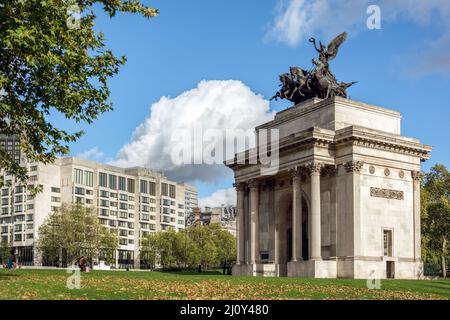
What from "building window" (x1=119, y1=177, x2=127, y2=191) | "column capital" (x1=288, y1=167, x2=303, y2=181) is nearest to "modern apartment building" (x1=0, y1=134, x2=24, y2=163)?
"column capital" (x1=288, y1=167, x2=303, y2=181)

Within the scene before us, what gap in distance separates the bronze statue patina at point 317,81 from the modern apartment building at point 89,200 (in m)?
99.5

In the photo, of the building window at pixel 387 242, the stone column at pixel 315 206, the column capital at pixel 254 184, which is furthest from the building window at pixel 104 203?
the building window at pixel 387 242

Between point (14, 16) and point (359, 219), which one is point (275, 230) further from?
point (14, 16)

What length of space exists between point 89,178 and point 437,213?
4237 inches

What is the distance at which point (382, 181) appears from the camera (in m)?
58.8

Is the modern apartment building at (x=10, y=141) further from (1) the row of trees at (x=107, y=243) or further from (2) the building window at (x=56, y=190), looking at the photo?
(2) the building window at (x=56, y=190)

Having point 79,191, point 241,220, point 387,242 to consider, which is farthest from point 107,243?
point 387,242

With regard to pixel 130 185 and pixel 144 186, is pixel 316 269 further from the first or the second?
pixel 144 186

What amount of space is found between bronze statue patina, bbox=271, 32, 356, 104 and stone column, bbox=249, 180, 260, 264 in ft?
31.8

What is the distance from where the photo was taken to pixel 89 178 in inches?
6934

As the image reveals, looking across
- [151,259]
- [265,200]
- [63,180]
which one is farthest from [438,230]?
[63,180]

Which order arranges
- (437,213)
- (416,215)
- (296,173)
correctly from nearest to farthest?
1. (296,173)
2. (416,215)
3. (437,213)

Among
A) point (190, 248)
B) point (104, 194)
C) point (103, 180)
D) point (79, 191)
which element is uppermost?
point (103, 180)
